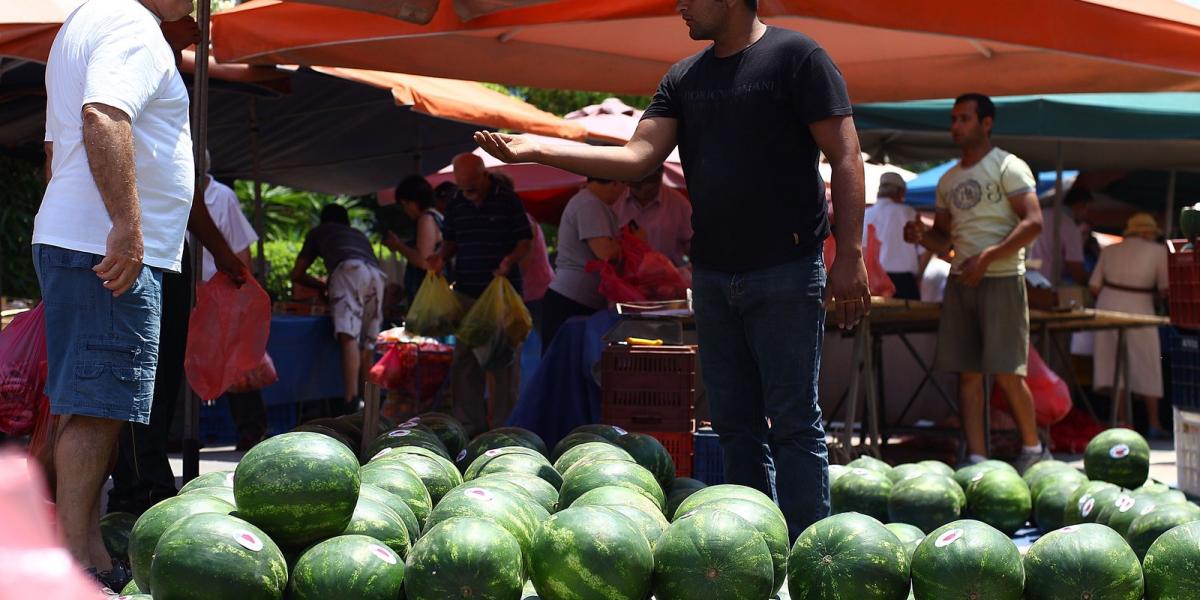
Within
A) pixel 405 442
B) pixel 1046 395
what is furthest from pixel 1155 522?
pixel 1046 395

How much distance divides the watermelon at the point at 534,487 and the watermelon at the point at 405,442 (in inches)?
19.8

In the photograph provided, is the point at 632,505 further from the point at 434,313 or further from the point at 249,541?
the point at 434,313

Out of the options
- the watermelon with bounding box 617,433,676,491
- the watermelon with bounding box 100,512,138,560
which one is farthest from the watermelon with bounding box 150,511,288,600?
the watermelon with bounding box 617,433,676,491

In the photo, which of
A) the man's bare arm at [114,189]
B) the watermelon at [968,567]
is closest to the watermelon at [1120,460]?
the watermelon at [968,567]

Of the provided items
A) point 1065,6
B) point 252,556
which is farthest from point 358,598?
point 1065,6

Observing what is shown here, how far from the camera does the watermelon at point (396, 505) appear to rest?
141 inches

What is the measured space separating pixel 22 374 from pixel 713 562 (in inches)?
108

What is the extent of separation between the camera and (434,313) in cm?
848

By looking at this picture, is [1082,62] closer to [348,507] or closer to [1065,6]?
[1065,6]

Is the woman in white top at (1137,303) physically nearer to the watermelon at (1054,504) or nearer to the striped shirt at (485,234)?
the striped shirt at (485,234)

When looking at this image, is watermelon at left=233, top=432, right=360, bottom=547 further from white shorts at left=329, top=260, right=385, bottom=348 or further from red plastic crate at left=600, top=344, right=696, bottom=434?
white shorts at left=329, top=260, right=385, bottom=348

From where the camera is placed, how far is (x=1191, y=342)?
23.5ft

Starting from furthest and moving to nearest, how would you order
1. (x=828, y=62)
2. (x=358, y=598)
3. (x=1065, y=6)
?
(x=1065, y=6), (x=828, y=62), (x=358, y=598)

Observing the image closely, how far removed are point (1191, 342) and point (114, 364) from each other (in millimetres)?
5752
